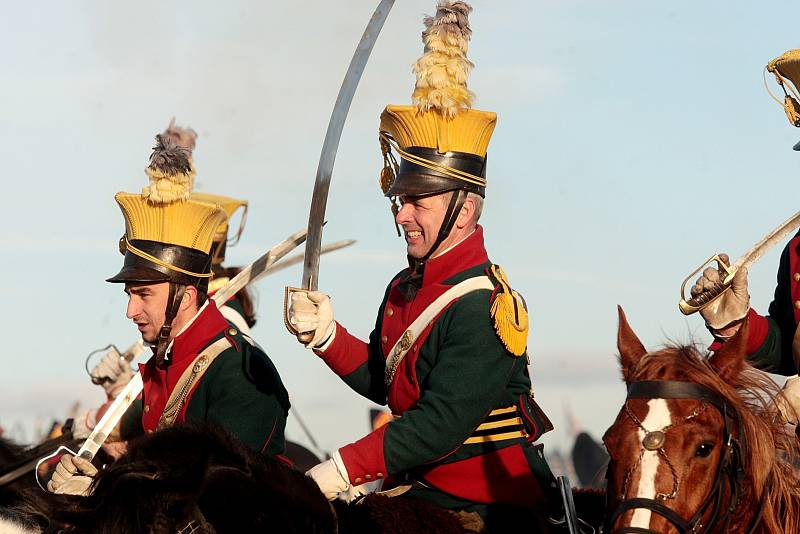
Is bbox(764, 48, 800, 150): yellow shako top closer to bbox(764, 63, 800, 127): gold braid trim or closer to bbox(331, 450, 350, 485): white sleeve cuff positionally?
bbox(764, 63, 800, 127): gold braid trim

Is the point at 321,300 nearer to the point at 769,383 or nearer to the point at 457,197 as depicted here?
the point at 457,197

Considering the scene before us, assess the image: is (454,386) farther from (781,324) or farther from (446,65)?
(781,324)

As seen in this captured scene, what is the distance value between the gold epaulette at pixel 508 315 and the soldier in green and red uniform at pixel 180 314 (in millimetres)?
1586

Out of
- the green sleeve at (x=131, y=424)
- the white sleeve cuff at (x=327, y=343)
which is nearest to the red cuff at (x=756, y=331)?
the white sleeve cuff at (x=327, y=343)

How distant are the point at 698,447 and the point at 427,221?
1653 mm

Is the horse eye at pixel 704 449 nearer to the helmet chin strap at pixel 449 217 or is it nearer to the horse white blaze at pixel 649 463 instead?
the horse white blaze at pixel 649 463

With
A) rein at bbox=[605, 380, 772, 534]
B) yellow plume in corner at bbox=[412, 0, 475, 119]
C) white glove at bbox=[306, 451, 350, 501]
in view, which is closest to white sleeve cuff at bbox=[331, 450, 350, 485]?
white glove at bbox=[306, 451, 350, 501]

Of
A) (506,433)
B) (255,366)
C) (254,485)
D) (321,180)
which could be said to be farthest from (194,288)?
(254,485)

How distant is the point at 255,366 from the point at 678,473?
111 inches

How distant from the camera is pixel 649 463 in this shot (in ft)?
16.5

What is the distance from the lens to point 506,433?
19.5ft

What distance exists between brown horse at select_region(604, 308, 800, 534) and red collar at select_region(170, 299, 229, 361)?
254 centimetres

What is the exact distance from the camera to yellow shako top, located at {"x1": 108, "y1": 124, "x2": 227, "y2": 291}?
23.7ft

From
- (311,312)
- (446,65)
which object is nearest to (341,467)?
(311,312)
